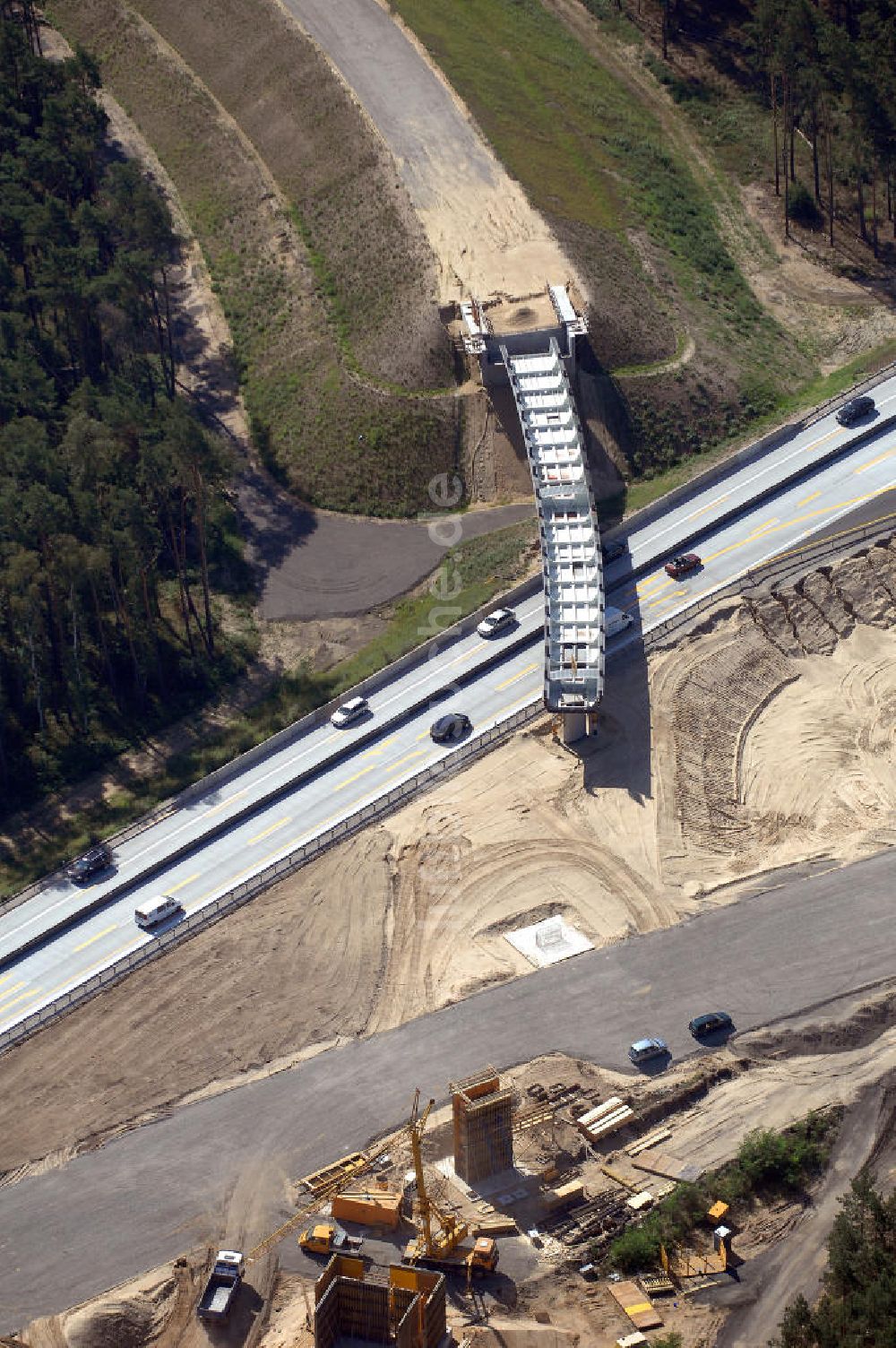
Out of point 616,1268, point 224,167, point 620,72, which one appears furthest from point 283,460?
point 616,1268

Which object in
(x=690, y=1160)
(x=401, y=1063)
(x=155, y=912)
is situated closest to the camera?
(x=690, y=1160)

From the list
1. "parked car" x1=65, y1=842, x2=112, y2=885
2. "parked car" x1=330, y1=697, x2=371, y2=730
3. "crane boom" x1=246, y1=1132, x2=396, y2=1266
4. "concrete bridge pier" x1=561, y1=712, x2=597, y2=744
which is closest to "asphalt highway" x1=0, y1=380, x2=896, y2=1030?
"parked car" x1=330, y1=697, x2=371, y2=730

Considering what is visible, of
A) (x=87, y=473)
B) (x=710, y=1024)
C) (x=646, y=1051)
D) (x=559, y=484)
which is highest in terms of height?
(x=87, y=473)

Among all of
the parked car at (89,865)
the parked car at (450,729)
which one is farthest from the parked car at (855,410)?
the parked car at (89,865)

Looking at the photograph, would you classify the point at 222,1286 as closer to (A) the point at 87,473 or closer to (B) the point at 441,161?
(A) the point at 87,473

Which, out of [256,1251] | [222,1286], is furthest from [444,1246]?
[222,1286]

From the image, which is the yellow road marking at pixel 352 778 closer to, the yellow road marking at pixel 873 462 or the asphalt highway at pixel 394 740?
the asphalt highway at pixel 394 740
